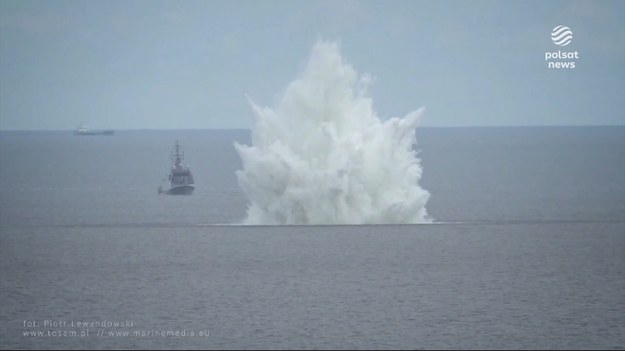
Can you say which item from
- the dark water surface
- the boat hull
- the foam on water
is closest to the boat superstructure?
the boat hull

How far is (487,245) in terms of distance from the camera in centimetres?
7488

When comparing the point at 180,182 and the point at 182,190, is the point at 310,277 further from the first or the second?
the point at 182,190

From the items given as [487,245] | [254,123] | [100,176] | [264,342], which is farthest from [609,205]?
[100,176]

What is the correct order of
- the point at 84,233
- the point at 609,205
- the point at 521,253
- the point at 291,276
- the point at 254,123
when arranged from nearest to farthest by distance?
the point at 291,276 → the point at 521,253 → the point at 254,123 → the point at 84,233 → the point at 609,205

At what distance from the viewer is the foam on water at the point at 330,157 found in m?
74.9

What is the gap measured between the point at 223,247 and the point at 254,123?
1040 centimetres

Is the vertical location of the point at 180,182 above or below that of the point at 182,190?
above

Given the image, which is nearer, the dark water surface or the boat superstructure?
the dark water surface

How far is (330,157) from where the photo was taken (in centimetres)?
7544

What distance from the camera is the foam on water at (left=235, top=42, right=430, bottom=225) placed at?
74875 millimetres

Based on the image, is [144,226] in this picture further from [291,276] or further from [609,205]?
[609,205]

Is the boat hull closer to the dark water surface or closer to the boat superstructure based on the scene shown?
the boat superstructure

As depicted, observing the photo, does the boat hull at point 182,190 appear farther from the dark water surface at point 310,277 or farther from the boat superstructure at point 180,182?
the dark water surface at point 310,277

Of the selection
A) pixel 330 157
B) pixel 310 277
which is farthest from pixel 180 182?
pixel 310 277
